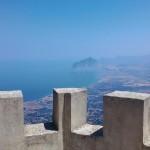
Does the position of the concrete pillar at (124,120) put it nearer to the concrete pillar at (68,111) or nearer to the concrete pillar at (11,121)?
the concrete pillar at (68,111)

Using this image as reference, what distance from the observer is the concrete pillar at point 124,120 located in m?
6.89

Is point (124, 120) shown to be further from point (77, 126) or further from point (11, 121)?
point (11, 121)

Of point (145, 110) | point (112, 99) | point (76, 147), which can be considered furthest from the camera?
point (76, 147)

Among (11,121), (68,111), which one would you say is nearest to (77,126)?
(68,111)

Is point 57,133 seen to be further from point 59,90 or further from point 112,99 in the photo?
point 112,99

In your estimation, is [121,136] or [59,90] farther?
[59,90]

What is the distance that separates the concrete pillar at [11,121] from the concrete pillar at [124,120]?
7.08 feet

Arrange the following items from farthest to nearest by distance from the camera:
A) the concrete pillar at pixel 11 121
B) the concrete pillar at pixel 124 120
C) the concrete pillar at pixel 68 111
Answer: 1. the concrete pillar at pixel 68 111
2. the concrete pillar at pixel 11 121
3. the concrete pillar at pixel 124 120

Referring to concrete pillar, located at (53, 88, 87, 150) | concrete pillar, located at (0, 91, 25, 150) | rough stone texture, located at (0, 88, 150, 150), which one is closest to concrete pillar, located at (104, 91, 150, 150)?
rough stone texture, located at (0, 88, 150, 150)

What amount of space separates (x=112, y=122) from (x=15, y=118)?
2423 millimetres

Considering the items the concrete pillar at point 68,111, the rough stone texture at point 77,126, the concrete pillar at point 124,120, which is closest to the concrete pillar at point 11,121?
the rough stone texture at point 77,126

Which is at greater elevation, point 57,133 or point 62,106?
point 62,106

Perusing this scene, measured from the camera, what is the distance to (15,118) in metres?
7.62

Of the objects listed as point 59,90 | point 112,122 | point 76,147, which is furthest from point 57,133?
point 112,122
